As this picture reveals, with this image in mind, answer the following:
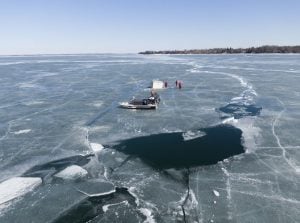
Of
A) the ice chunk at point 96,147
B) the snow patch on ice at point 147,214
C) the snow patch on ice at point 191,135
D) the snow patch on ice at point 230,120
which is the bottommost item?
the snow patch on ice at point 230,120

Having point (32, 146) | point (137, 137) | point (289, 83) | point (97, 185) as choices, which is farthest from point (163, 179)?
point (289, 83)

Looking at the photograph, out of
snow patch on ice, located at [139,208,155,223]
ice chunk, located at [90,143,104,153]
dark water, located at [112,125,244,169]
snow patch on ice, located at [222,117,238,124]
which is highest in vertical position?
snow patch on ice, located at [139,208,155,223]

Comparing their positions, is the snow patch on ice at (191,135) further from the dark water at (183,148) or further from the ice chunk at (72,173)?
the ice chunk at (72,173)

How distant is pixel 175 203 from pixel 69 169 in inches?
170

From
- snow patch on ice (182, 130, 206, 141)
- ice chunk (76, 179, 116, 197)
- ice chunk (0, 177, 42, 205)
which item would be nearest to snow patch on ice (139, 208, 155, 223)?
ice chunk (76, 179, 116, 197)

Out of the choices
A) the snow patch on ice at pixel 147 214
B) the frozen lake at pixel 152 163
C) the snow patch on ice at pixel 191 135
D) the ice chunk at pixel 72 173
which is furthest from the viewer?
the snow patch on ice at pixel 191 135

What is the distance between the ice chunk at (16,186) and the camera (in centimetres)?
880

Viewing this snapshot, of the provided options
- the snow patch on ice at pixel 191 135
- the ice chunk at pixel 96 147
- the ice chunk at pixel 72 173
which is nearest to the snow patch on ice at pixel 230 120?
the snow patch on ice at pixel 191 135

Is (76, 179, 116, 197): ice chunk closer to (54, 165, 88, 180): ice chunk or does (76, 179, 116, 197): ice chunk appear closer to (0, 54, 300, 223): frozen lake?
(0, 54, 300, 223): frozen lake

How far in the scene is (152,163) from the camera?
35.3ft

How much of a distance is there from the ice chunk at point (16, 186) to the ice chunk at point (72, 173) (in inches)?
28.9

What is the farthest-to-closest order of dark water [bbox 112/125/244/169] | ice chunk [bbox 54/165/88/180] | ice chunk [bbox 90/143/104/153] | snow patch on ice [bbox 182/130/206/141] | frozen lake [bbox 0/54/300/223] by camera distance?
snow patch on ice [bbox 182/130/206/141]
ice chunk [bbox 90/143/104/153]
dark water [bbox 112/125/244/169]
ice chunk [bbox 54/165/88/180]
frozen lake [bbox 0/54/300/223]

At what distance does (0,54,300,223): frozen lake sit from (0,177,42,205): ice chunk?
0.10ft

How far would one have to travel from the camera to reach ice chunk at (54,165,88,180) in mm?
9914
